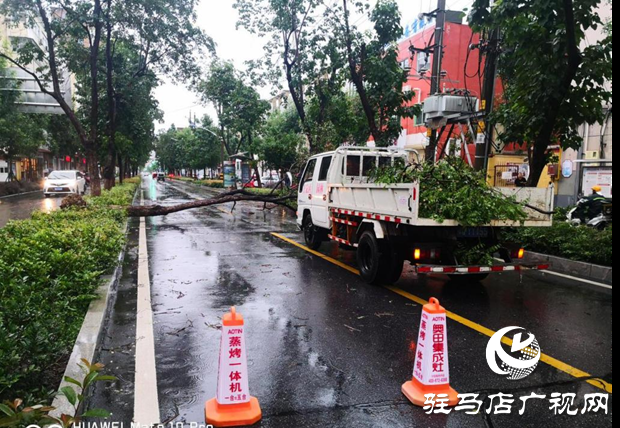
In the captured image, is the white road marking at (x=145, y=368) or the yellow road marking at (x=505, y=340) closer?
the white road marking at (x=145, y=368)

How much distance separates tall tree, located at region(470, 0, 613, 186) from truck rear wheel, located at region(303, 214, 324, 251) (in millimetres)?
4820

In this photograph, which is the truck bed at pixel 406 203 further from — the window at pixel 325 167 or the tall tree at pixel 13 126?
the tall tree at pixel 13 126

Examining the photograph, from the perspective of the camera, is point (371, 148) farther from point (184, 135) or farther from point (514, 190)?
point (184, 135)

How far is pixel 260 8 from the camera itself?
62.8 feet

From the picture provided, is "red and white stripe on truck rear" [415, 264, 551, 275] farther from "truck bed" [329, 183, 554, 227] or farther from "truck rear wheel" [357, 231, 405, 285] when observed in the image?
"truck rear wheel" [357, 231, 405, 285]

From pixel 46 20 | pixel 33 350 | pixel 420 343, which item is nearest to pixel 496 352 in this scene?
pixel 420 343

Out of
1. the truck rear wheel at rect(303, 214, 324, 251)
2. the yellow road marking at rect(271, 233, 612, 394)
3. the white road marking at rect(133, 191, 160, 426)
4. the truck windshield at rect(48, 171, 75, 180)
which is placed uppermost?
the truck windshield at rect(48, 171, 75, 180)

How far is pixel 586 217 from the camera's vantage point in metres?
12.6

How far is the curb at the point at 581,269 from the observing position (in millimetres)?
7676

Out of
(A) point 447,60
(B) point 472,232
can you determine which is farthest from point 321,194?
(A) point 447,60

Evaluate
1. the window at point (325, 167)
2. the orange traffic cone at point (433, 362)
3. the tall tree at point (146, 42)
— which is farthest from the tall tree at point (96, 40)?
the orange traffic cone at point (433, 362)

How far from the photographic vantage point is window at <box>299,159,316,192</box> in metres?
10.1

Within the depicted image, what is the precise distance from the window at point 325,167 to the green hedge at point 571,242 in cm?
378

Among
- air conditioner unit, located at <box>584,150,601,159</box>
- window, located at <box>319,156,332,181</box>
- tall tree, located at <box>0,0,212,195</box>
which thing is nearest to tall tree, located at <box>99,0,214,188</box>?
tall tree, located at <box>0,0,212,195</box>
